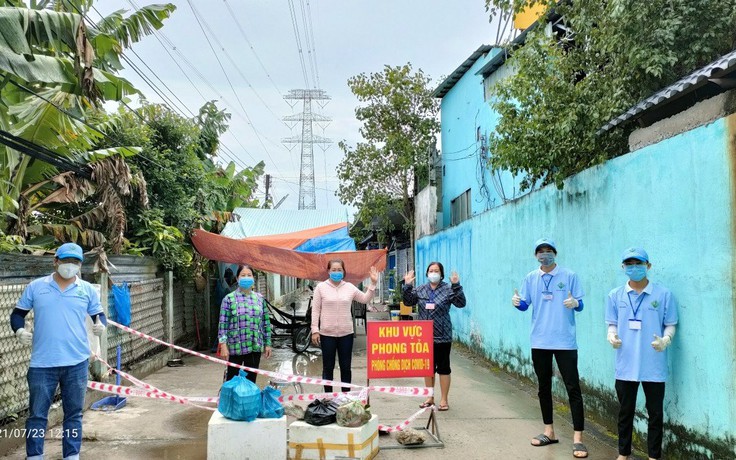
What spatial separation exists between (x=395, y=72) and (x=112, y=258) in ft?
37.2

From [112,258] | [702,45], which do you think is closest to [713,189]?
[702,45]

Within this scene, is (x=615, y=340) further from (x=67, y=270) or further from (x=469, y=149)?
(x=469, y=149)

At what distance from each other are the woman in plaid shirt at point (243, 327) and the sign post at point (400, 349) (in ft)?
3.95

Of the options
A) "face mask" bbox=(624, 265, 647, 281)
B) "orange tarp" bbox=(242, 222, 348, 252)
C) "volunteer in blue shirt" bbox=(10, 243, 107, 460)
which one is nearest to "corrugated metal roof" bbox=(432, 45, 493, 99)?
"orange tarp" bbox=(242, 222, 348, 252)

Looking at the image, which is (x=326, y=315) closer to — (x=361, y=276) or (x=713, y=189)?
(x=713, y=189)

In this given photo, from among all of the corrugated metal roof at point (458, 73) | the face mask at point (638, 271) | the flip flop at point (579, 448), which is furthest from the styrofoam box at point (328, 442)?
the corrugated metal roof at point (458, 73)

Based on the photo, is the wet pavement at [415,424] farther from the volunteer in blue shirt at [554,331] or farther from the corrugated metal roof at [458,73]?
the corrugated metal roof at [458,73]

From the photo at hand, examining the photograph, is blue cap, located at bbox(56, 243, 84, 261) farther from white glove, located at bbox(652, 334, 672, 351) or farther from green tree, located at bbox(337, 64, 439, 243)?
green tree, located at bbox(337, 64, 439, 243)

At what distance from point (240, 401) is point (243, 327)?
1443mm

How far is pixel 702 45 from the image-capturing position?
5895 millimetres

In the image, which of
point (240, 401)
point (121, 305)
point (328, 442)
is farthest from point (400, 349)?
point (121, 305)

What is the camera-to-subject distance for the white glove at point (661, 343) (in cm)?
430

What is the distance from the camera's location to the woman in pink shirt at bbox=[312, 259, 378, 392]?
20.2 ft

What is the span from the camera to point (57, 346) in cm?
450
